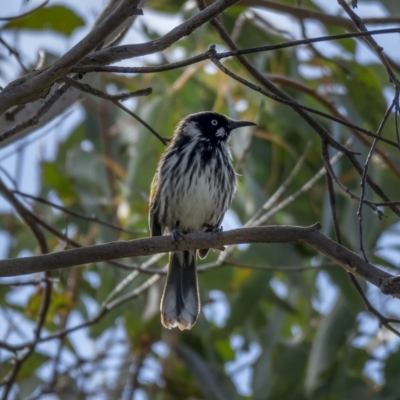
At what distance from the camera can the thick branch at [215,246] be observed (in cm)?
272

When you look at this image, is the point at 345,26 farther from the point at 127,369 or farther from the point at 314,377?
the point at 127,369

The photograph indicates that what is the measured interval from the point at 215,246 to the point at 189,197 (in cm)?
161

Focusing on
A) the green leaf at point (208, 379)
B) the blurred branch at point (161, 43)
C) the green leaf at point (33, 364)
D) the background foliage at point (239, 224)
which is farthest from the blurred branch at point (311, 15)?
the green leaf at point (33, 364)

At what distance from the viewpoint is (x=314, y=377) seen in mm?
5633

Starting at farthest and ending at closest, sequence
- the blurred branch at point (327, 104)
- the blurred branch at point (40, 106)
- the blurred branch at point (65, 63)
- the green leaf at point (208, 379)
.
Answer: the green leaf at point (208, 379) < the blurred branch at point (327, 104) < the blurred branch at point (40, 106) < the blurred branch at point (65, 63)

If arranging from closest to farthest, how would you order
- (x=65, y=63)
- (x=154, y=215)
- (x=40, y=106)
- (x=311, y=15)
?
(x=65, y=63) < (x=40, y=106) < (x=154, y=215) < (x=311, y=15)

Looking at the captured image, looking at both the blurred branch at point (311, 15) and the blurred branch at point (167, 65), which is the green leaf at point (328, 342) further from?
the blurred branch at point (167, 65)

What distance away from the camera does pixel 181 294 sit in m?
4.62

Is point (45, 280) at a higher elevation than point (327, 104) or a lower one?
lower

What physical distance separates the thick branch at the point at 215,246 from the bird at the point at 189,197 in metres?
1.53

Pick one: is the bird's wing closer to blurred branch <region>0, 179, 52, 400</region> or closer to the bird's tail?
the bird's tail

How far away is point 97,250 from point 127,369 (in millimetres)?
4155

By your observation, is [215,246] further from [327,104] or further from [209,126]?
[209,126]

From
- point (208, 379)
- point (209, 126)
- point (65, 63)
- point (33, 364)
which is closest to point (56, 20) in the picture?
point (209, 126)
